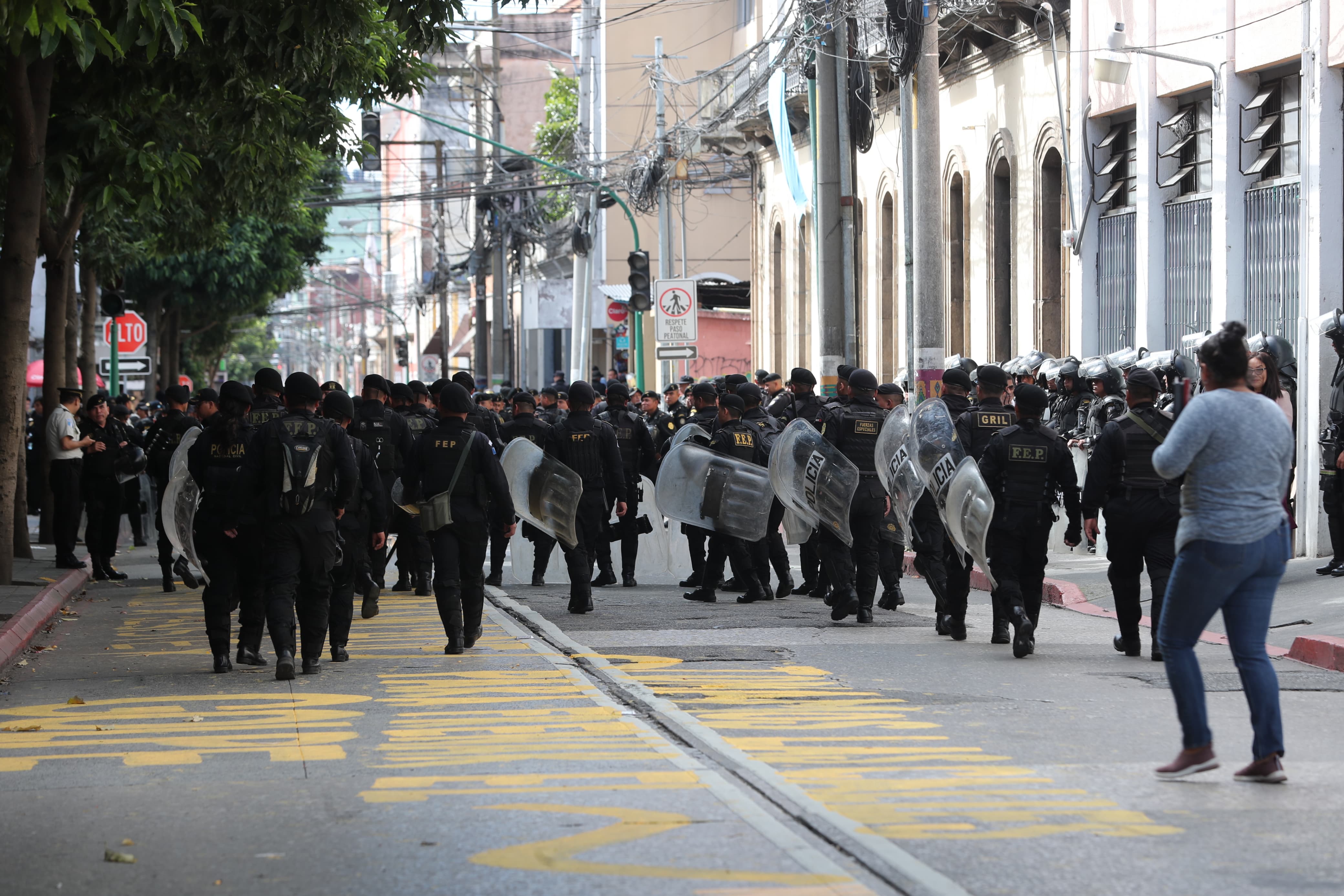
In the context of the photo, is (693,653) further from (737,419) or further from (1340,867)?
(1340,867)

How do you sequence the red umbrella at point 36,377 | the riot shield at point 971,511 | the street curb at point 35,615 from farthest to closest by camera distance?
the red umbrella at point 36,377 < the street curb at point 35,615 < the riot shield at point 971,511

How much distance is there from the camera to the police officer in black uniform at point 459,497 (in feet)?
37.6

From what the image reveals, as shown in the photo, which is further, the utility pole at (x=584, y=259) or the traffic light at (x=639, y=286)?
the utility pole at (x=584, y=259)

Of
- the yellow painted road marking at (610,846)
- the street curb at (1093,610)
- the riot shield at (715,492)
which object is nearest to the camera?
the yellow painted road marking at (610,846)

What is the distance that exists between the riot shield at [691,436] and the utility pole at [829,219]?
4.52 metres

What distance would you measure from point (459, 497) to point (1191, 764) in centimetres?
575

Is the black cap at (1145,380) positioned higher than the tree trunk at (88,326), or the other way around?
the tree trunk at (88,326)

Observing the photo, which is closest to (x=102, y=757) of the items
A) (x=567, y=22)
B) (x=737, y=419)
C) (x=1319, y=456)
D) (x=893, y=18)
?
(x=737, y=419)

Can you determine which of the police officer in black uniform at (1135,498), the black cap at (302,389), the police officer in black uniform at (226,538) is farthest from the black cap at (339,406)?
the police officer in black uniform at (1135,498)

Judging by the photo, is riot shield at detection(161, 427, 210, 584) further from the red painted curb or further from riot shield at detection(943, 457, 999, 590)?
the red painted curb

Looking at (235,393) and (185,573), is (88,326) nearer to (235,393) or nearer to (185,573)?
(185,573)

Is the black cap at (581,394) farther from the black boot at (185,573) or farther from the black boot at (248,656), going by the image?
the black boot at (248,656)

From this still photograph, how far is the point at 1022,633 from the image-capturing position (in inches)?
431

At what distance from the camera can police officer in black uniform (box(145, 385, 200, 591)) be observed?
15.6 m
